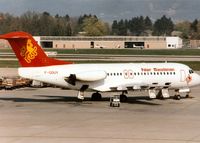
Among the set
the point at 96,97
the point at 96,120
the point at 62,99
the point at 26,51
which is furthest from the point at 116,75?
the point at 96,120

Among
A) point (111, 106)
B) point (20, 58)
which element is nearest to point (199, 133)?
point (111, 106)

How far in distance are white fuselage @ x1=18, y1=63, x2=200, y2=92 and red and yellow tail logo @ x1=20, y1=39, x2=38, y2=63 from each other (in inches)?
33.8

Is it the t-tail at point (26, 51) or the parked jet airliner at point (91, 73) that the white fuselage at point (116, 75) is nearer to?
the parked jet airliner at point (91, 73)

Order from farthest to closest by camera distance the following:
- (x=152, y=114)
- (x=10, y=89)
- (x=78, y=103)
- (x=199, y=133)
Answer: (x=10, y=89)
(x=78, y=103)
(x=152, y=114)
(x=199, y=133)

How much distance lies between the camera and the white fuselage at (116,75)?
41062mm

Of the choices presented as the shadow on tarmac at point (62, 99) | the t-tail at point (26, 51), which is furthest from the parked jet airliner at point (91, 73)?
the shadow on tarmac at point (62, 99)

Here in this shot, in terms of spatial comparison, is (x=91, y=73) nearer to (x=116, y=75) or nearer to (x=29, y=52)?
(x=116, y=75)

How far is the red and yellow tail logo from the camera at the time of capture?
135 feet

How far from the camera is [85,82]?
4162 centimetres

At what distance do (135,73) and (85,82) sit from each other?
462cm

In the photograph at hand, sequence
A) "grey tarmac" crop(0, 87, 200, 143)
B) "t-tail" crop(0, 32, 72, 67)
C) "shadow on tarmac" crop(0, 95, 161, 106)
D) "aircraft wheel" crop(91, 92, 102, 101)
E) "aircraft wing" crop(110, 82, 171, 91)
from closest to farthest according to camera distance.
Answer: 1. "grey tarmac" crop(0, 87, 200, 143)
2. "t-tail" crop(0, 32, 72, 67)
3. "aircraft wing" crop(110, 82, 171, 91)
4. "shadow on tarmac" crop(0, 95, 161, 106)
5. "aircraft wheel" crop(91, 92, 102, 101)

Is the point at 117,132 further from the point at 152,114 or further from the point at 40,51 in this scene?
the point at 40,51

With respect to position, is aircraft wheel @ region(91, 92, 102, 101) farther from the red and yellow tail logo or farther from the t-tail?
the red and yellow tail logo

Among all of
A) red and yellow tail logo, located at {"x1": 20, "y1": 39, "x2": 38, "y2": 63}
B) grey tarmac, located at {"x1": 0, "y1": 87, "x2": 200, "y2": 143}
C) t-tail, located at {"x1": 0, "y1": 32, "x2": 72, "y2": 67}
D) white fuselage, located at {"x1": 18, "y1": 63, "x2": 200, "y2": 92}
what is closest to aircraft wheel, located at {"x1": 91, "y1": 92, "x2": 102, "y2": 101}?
grey tarmac, located at {"x1": 0, "y1": 87, "x2": 200, "y2": 143}
